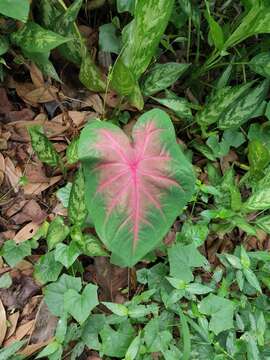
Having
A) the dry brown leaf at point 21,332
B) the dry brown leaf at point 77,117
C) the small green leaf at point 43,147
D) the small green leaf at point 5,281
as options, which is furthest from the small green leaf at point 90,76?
the dry brown leaf at point 21,332

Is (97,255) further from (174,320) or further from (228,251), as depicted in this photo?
(228,251)

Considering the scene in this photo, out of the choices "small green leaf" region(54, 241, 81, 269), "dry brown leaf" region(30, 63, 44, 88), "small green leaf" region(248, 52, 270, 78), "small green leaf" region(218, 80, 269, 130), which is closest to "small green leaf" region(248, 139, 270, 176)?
"small green leaf" region(218, 80, 269, 130)

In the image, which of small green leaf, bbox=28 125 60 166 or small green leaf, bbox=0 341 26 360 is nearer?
small green leaf, bbox=0 341 26 360

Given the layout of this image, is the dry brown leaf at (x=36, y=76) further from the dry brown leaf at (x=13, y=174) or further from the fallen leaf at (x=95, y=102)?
the dry brown leaf at (x=13, y=174)

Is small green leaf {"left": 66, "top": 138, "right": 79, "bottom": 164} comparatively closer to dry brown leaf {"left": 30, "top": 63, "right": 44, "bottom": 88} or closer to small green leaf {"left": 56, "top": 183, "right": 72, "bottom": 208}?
small green leaf {"left": 56, "top": 183, "right": 72, "bottom": 208}

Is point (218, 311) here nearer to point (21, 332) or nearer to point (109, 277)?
point (109, 277)

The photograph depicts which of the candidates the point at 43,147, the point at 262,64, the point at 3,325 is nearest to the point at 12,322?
the point at 3,325

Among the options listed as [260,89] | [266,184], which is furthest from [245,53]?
[266,184]
